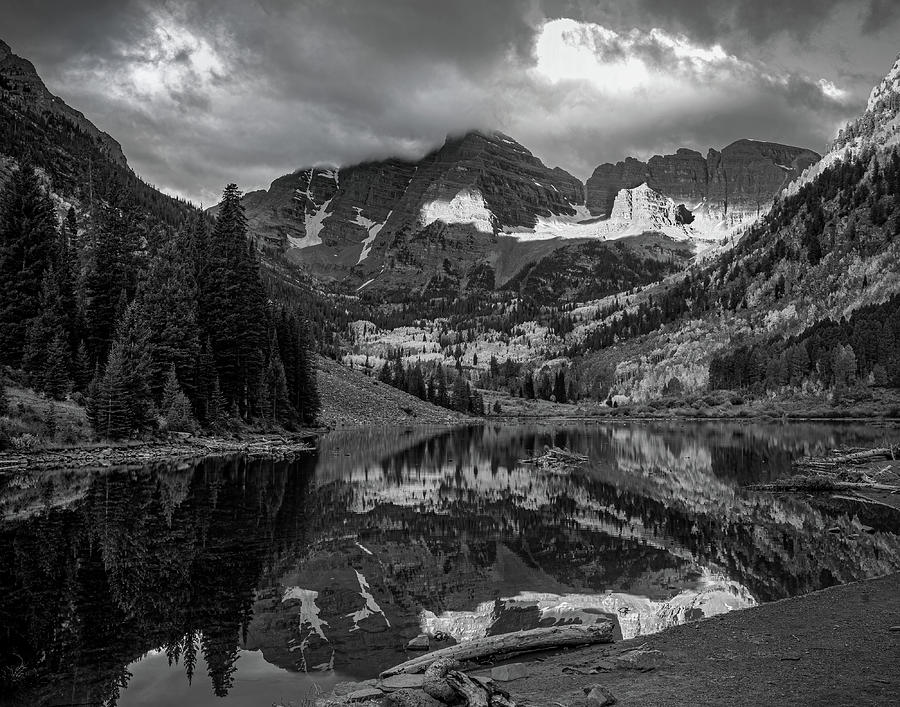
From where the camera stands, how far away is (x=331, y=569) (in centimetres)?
1889

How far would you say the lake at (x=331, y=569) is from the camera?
38.1 ft

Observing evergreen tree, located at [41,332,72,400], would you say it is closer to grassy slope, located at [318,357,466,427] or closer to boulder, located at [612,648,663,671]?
boulder, located at [612,648,663,671]

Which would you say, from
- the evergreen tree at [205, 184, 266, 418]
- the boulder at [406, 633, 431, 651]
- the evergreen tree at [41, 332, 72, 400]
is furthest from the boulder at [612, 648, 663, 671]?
the evergreen tree at [205, 184, 266, 418]

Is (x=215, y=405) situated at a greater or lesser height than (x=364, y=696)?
greater

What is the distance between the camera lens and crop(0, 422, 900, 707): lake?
1162 cm

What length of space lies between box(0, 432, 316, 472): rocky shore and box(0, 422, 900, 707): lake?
391 cm

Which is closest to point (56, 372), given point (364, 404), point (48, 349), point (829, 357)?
point (48, 349)

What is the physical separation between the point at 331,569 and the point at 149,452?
123ft

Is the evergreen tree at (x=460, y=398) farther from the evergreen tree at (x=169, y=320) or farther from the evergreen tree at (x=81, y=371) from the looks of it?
the evergreen tree at (x=81, y=371)

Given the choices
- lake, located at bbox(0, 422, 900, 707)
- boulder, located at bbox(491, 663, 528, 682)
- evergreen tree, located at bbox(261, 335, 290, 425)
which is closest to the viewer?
boulder, located at bbox(491, 663, 528, 682)

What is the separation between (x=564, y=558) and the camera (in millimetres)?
20781

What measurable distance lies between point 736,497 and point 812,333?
15353cm

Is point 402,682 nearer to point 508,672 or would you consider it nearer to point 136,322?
point 508,672

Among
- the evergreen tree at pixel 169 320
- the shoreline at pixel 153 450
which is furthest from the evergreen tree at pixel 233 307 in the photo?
the shoreline at pixel 153 450
